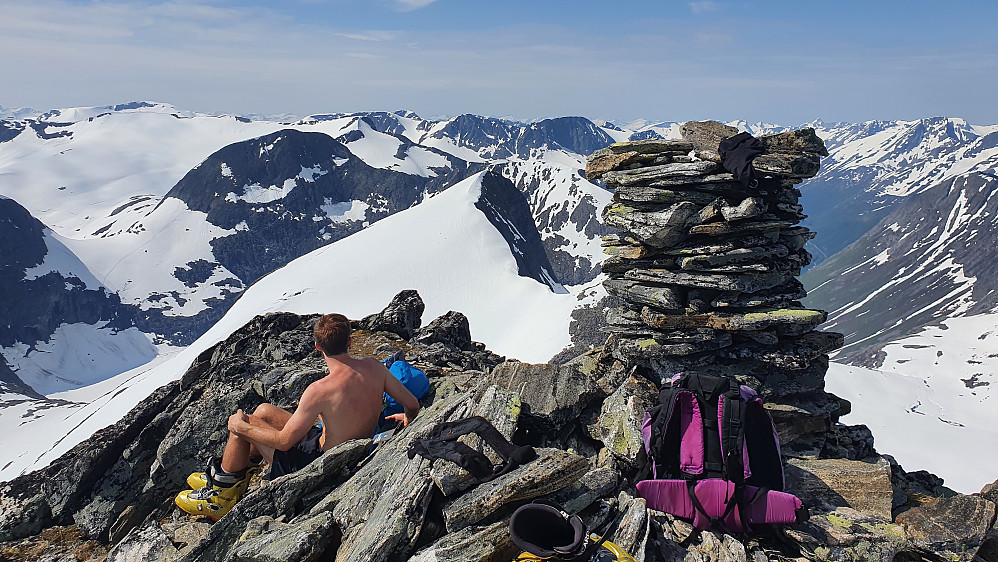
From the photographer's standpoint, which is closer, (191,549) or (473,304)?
(191,549)

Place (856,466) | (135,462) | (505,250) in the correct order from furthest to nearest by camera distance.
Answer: (505,250)
(135,462)
(856,466)

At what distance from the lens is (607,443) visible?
10.1 metres

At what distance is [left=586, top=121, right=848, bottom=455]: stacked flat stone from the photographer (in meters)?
Result: 13.6

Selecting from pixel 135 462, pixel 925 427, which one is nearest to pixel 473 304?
pixel 925 427

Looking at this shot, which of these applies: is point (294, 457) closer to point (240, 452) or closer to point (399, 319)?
point (240, 452)

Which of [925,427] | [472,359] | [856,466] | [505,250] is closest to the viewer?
[856,466]

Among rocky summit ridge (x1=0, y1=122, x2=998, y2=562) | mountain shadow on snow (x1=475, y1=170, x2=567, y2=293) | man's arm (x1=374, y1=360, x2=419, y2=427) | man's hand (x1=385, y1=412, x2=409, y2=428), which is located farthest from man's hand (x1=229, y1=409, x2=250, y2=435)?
mountain shadow on snow (x1=475, y1=170, x2=567, y2=293)

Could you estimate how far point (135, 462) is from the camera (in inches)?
523

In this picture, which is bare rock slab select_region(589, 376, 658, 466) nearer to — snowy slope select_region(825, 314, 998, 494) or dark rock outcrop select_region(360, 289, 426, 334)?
dark rock outcrop select_region(360, 289, 426, 334)

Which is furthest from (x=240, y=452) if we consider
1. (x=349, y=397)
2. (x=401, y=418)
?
(x=401, y=418)

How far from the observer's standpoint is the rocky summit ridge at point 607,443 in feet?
24.5

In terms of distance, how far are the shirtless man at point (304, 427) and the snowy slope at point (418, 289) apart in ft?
249

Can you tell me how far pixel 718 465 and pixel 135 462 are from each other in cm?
1383

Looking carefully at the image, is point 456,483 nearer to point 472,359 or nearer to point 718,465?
point 718,465
